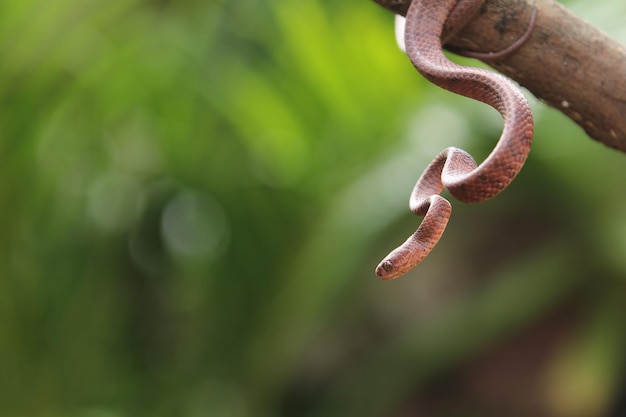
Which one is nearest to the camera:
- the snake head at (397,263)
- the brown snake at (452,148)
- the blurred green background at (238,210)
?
the brown snake at (452,148)

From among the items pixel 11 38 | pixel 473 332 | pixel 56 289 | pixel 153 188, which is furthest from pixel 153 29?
pixel 473 332

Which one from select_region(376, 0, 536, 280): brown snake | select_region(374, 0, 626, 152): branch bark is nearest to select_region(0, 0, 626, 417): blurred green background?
select_region(374, 0, 626, 152): branch bark

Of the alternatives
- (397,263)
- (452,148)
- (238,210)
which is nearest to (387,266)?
(397,263)

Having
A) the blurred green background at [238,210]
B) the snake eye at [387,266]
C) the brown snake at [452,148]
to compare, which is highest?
the brown snake at [452,148]

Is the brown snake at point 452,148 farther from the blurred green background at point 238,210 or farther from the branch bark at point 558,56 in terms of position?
the blurred green background at point 238,210

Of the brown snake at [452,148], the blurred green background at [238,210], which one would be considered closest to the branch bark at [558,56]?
the brown snake at [452,148]

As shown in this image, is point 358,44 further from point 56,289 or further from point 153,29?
point 56,289
